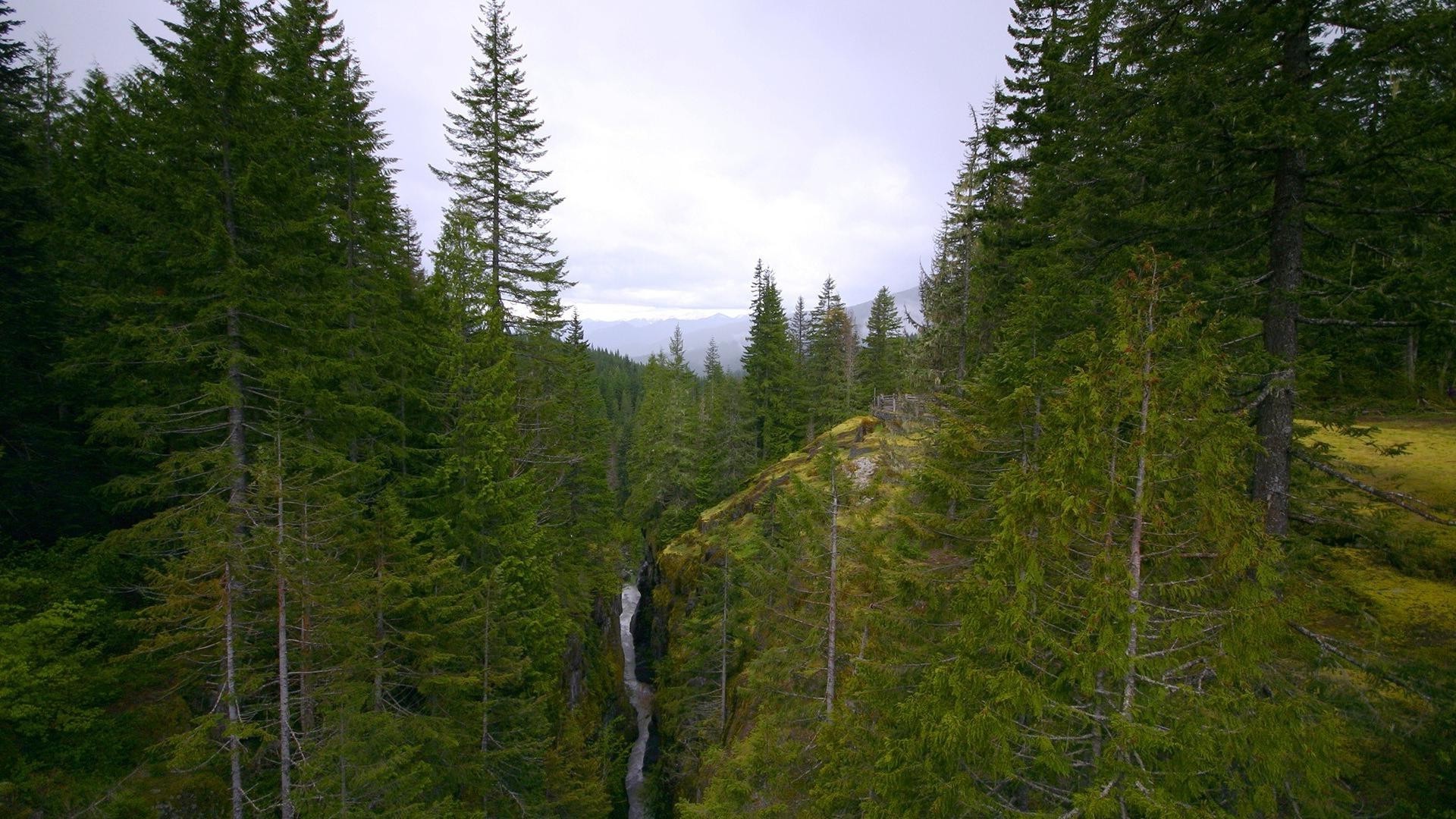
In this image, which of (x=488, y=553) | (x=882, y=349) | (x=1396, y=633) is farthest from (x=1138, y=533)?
(x=882, y=349)

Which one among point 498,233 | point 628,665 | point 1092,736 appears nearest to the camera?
point 1092,736

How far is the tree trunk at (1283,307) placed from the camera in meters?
7.21

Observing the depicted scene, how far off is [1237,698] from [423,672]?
1471 cm

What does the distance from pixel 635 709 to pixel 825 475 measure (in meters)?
24.9

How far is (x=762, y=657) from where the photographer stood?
539 inches

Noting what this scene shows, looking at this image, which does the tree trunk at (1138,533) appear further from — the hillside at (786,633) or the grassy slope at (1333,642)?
the hillside at (786,633)

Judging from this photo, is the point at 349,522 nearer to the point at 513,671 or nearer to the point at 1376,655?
the point at 513,671

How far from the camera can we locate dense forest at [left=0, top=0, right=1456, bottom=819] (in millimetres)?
5574

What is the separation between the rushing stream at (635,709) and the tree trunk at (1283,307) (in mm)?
26214

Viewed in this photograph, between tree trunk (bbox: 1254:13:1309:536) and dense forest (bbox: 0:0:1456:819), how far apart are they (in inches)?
2.3

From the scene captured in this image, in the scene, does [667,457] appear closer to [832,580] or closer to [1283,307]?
[832,580]

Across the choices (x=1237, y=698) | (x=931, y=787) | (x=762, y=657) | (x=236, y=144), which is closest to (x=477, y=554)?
(x=762, y=657)

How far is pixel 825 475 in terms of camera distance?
1353 cm

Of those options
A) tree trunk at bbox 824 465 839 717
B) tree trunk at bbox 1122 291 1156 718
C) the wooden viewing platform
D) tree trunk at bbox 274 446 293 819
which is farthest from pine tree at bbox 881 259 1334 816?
the wooden viewing platform
